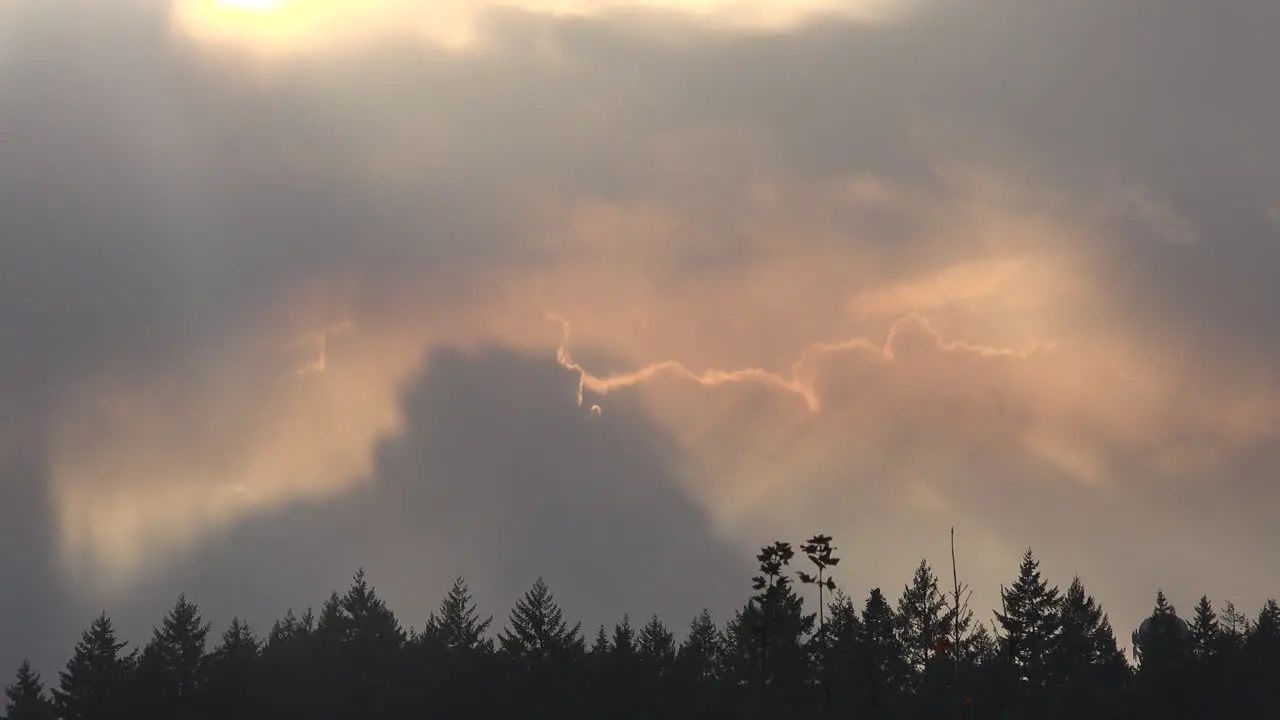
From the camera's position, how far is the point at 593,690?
85312 mm

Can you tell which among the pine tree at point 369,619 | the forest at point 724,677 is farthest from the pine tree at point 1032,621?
the pine tree at point 369,619

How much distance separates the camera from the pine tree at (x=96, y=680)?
90.0 metres

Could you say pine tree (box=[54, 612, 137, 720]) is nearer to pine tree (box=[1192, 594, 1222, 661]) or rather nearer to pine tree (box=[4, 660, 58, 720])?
pine tree (box=[4, 660, 58, 720])

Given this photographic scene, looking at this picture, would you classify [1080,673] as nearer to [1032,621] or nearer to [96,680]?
[1032,621]

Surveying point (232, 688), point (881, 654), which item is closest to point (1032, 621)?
point (881, 654)

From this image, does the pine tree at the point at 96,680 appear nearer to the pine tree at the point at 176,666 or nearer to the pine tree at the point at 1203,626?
the pine tree at the point at 176,666

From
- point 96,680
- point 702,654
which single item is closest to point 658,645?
point 702,654

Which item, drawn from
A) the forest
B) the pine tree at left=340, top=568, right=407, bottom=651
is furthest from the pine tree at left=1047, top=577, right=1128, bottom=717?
the pine tree at left=340, top=568, right=407, bottom=651

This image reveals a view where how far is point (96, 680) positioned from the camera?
10444 centimetres

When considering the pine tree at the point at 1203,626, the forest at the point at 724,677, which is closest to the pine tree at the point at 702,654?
the forest at the point at 724,677

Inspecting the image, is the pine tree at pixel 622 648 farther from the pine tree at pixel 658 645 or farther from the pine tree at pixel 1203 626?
the pine tree at pixel 1203 626

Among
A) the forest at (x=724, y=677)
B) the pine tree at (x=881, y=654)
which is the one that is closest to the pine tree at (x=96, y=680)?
the forest at (x=724, y=677)

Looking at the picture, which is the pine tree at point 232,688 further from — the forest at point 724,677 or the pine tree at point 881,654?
the pine tree at point 881,654

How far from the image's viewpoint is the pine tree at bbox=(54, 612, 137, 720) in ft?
295
